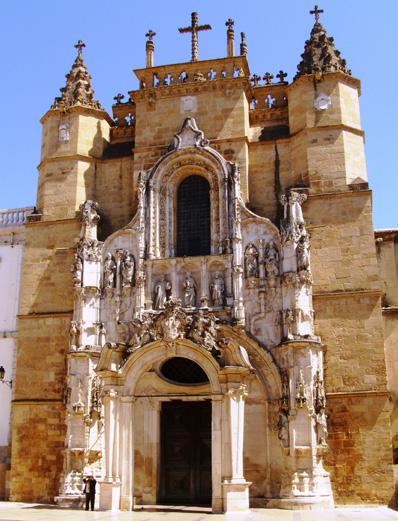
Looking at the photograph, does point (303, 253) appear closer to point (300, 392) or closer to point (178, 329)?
point (300, 392)

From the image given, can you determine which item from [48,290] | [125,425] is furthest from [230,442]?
[48,290]

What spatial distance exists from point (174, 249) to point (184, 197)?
193cm

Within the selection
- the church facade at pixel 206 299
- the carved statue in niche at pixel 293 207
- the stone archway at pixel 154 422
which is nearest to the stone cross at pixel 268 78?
the church facade at pixel 206 299

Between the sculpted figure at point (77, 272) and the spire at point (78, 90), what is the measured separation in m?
6.15

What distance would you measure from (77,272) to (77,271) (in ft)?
0.11

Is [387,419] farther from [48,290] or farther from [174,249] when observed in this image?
[48,290]

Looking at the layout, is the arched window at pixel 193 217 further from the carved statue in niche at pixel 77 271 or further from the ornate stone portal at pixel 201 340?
the carved statue in niche at pixel 77 271

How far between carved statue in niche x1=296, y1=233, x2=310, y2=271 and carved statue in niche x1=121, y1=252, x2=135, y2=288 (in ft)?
17.0

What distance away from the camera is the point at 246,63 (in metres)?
23.7

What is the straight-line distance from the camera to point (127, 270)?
21.5m

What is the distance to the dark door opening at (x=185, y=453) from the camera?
19.8 metres

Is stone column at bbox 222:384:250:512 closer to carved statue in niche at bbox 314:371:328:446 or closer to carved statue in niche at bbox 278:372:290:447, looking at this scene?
carved statue in niche at bbox 278:372:290:447

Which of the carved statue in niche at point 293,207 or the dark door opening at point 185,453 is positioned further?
the carved statue in niche at point 293,207

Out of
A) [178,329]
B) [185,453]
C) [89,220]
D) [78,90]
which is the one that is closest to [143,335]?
[178,329]
